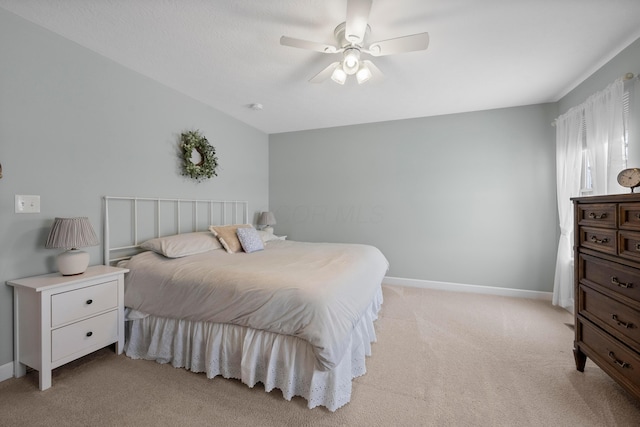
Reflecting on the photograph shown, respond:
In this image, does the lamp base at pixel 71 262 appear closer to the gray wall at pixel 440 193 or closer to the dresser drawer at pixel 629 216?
the gray wall at pixel 440 193

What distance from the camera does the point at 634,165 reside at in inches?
78.2

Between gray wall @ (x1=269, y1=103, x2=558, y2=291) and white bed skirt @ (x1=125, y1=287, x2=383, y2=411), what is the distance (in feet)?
6.65

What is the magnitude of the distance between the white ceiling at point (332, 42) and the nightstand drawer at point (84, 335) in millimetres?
2113

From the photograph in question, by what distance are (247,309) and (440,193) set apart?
3.09 m

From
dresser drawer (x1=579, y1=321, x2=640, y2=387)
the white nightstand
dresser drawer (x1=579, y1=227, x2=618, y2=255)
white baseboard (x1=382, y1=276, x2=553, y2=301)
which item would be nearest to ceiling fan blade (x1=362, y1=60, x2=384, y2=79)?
dresser drawer (x1=579, y1=227, x2=618, y2=255)

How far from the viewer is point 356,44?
1.84 meters

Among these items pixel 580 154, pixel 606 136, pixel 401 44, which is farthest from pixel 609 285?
pixel 401 44

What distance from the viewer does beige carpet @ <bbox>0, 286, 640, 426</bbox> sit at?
4.70ft

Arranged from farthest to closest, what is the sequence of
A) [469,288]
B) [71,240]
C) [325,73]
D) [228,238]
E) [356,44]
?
[469,288] < [228,238] < [325,73] < [356,44] < [71,240]

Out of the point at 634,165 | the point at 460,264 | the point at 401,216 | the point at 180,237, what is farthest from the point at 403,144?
the point at 180,237

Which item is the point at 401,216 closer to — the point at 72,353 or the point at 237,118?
the point at 237,118

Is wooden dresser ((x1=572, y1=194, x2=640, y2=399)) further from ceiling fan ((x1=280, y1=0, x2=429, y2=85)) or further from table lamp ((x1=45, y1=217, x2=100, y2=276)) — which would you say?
table lamp ((x1=45, y1=217, x2=100, y2=276))

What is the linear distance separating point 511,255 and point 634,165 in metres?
1.68

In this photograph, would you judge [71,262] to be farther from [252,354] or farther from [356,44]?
[356,44]
